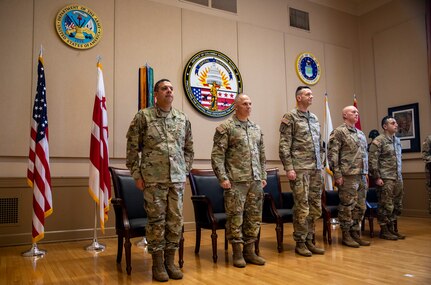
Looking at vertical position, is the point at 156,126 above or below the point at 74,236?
above

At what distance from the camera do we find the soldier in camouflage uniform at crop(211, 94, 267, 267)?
125 inches

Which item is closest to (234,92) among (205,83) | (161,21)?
(205,83)

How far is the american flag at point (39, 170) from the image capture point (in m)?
3.90

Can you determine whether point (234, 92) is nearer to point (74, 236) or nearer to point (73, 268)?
point (74, 236)

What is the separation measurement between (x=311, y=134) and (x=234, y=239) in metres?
1.26

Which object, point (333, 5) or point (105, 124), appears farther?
point (333, 5)

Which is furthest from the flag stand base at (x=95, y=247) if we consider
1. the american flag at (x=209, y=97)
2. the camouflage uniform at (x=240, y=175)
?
the american flag at (x=209, y=97)

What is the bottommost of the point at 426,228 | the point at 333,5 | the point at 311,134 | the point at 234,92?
the point at 426,228

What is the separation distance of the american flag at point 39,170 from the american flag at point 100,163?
1.50 feet

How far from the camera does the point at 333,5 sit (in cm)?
742

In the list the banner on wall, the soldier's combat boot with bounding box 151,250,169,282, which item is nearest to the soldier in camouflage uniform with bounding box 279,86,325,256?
the soldier's combat boot with bounding box 151,250,169,282

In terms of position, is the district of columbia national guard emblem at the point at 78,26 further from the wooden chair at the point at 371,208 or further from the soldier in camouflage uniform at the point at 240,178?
the wooden chair at the point at 371,208

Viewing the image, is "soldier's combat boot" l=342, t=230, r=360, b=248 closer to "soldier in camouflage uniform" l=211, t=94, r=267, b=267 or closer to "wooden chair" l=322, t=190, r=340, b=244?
"wooden chair" l=322, t=190, r=340, b=244

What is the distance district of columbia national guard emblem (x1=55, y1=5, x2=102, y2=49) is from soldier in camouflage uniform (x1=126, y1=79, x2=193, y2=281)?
2.38 metres
